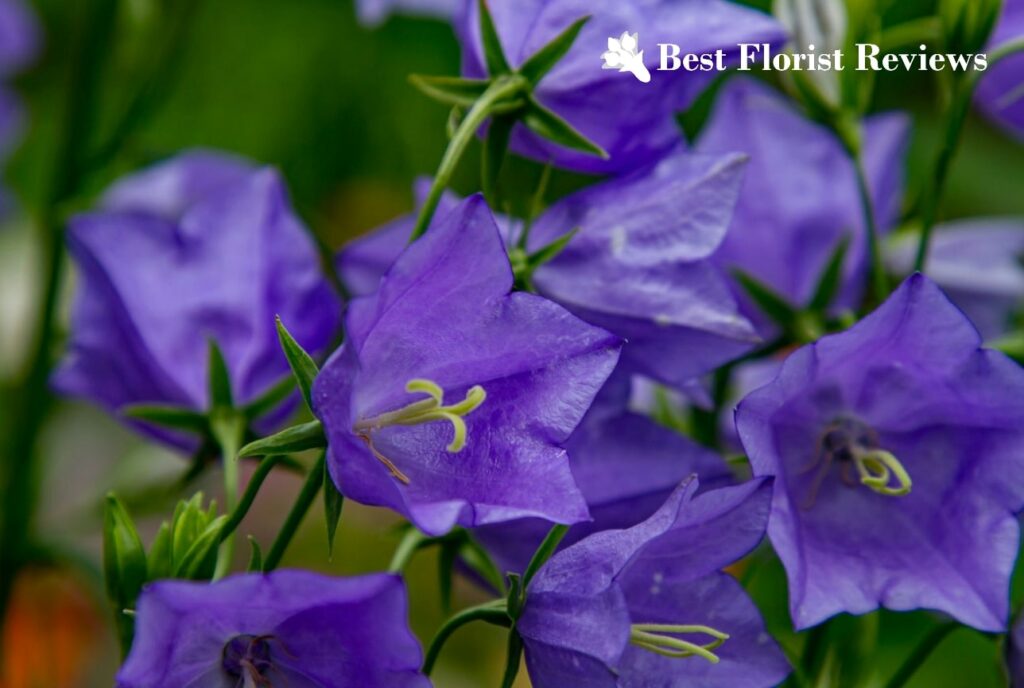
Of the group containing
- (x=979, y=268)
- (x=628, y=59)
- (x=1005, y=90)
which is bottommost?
(x=979, y=268)

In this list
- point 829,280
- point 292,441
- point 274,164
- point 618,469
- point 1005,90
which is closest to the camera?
point 292,441

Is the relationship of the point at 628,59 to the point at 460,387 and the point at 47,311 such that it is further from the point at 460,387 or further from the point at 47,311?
the point at 47,311

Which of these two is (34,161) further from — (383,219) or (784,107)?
(784,107)

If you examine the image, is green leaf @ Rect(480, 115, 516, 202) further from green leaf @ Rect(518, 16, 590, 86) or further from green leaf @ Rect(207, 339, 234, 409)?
green leaf @ Rect(207, 339, 234, 409)

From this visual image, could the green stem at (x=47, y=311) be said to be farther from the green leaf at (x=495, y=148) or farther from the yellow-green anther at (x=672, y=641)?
the yellow-green anther at (x=672, y=641)

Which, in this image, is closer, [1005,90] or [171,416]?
[171,416]

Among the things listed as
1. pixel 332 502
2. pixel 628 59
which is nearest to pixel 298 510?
pixel 332 502

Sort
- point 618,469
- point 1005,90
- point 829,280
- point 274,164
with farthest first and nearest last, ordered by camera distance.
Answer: point 274,164, point 1005,90, point 829,280, point 618,469

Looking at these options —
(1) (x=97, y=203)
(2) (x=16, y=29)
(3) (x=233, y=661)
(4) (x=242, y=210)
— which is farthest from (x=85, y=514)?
(2) (x=16, y=29)
